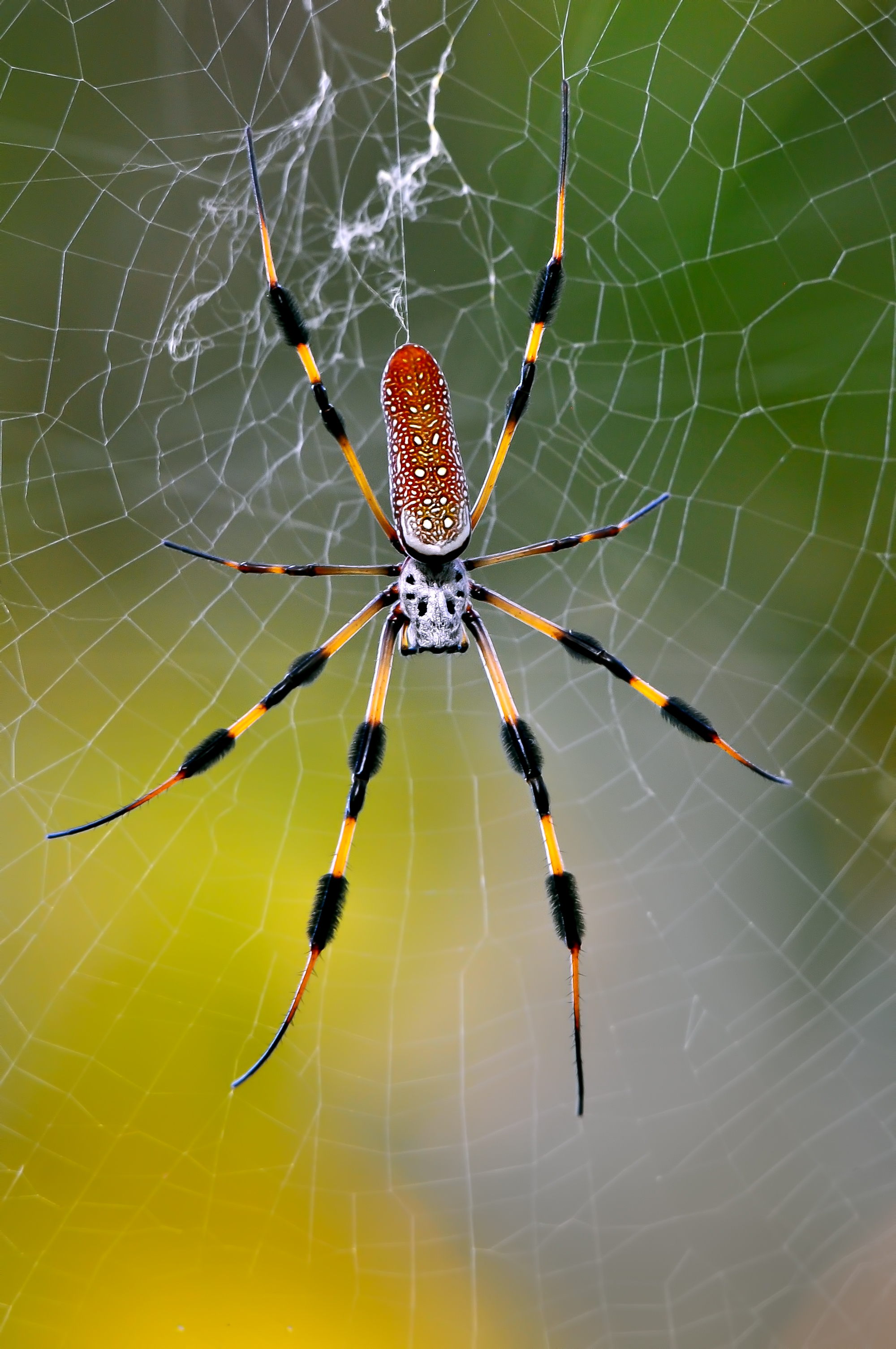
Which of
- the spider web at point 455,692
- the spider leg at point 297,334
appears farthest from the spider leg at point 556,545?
the spider web at point 455,692

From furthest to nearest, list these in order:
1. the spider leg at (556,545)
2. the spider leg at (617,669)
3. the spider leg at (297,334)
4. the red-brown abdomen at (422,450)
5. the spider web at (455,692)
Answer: the spider web at (455,692) < the spider leg at (617,669) < the spider leg at (556,545) < the red-brown abdomen at (422,450) < the spider leg at (297,334)

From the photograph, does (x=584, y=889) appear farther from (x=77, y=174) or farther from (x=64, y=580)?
(x=77, y=174)

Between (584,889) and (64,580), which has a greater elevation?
(64,580)

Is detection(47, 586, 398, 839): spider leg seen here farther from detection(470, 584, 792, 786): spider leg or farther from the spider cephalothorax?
detection(470, 584, 792, 786): spider leg

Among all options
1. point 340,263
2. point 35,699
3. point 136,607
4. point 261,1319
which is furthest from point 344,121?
point 261,1319

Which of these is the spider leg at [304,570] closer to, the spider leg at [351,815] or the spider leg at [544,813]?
the spider leg at [351,815]
